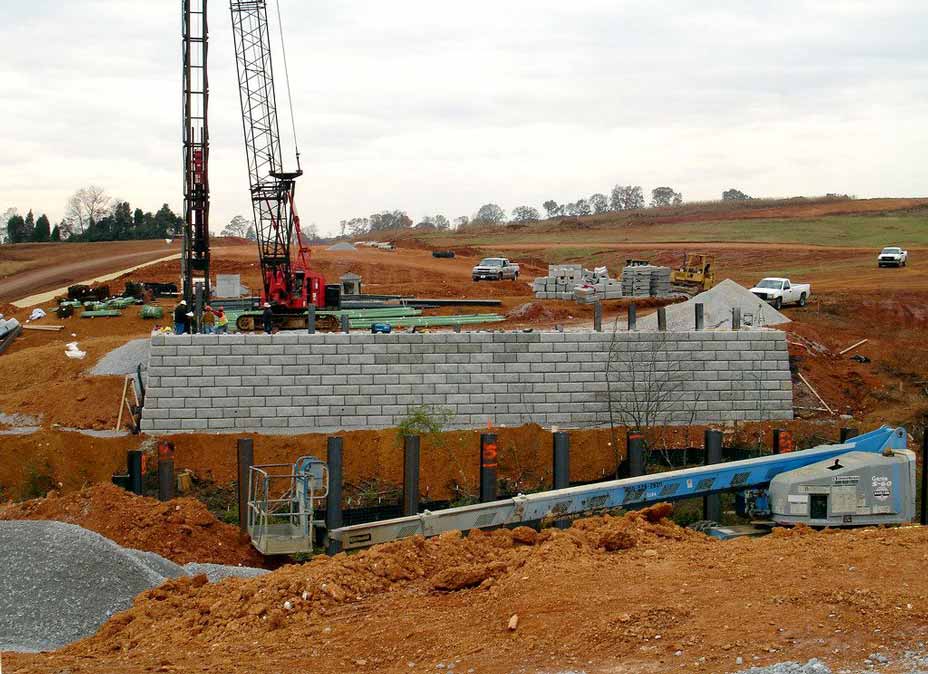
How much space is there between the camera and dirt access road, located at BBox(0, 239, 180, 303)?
58312 mm

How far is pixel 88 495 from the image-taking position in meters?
15.0

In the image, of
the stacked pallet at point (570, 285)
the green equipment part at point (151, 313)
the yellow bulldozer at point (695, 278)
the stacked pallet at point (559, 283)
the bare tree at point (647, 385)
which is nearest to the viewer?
the bare tree at point (647, 385)

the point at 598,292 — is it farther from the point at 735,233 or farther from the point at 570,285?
the point at 735,233

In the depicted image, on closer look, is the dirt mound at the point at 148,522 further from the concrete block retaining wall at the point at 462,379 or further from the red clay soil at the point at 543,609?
the concrete block retaining wall at the point at 462,379

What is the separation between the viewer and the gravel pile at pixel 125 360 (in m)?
23.1

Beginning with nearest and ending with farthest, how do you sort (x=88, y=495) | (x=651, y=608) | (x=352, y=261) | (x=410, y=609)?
(x=651, y=608), (x=410, y=609), (x=88, y=495), (x=352, y=261)

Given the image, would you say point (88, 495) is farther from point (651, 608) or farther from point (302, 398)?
point (651, 608)

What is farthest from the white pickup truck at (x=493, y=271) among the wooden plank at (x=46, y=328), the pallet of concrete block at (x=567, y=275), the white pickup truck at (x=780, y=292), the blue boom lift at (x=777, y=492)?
the blue boom lift at (x=777, y=492)

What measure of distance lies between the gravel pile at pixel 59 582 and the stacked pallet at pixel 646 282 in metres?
31.2

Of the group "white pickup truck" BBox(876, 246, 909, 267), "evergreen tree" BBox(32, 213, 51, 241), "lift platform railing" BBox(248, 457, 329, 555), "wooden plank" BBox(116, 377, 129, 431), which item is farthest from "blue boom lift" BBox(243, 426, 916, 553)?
"evergreen tree" BBox(32, 213, 51, 241)

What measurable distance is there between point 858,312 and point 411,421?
74.0 ft

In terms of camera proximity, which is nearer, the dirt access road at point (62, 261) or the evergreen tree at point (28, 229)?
the dirt access road at point (62, 261)

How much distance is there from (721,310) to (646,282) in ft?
37.2

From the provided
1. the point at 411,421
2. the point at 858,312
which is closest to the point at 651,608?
the point at 411,421
